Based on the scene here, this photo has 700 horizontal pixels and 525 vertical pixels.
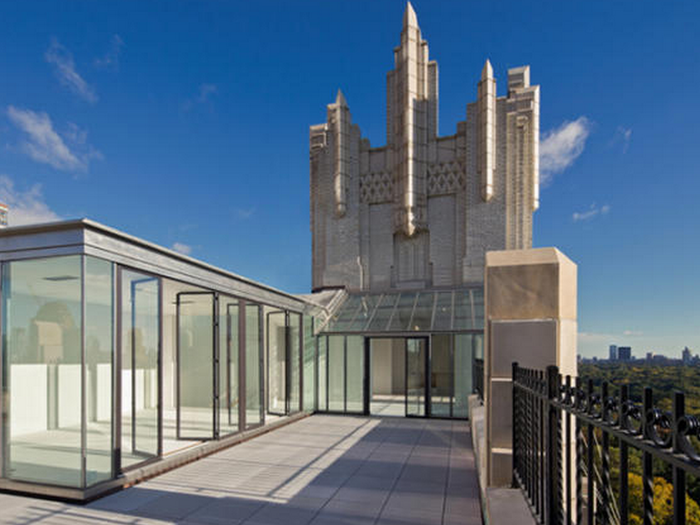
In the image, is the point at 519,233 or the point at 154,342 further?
the point at 519,233

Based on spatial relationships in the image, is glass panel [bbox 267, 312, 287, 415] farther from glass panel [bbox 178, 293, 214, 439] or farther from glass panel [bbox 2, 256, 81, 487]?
glass panel [bbox 2, 256, 81, 487]

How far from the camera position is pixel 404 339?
1293 centimetres

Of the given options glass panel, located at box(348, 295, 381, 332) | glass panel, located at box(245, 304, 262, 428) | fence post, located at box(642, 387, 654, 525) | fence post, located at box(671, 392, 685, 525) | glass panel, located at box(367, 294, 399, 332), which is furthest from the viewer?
glass panel, located at box(348, 295, 381, 332)

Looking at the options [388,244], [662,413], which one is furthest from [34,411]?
[388,244]

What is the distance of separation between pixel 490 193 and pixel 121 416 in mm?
16568

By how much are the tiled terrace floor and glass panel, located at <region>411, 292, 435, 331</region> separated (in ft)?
→ 13.0

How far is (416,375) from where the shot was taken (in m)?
12.4

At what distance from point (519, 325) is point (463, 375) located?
345 inches

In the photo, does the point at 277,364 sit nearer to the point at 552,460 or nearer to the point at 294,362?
the point at 294,362

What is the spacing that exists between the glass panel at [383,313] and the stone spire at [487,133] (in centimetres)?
673

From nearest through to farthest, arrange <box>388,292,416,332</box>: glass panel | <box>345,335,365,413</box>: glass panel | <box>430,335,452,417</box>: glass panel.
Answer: <box>430,335,452,417</box>: glass panel
<box>345,335,365,413</box>: glass panel
<box>388,292,416,332</box>: glass panel

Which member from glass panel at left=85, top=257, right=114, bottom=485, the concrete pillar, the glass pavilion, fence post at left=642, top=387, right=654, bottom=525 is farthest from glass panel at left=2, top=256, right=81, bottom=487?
fence post at left=642, top=387, right=654, bottom=525

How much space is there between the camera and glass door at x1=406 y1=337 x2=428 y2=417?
1227 cm

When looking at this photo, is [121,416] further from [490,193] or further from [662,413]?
[490,193]
